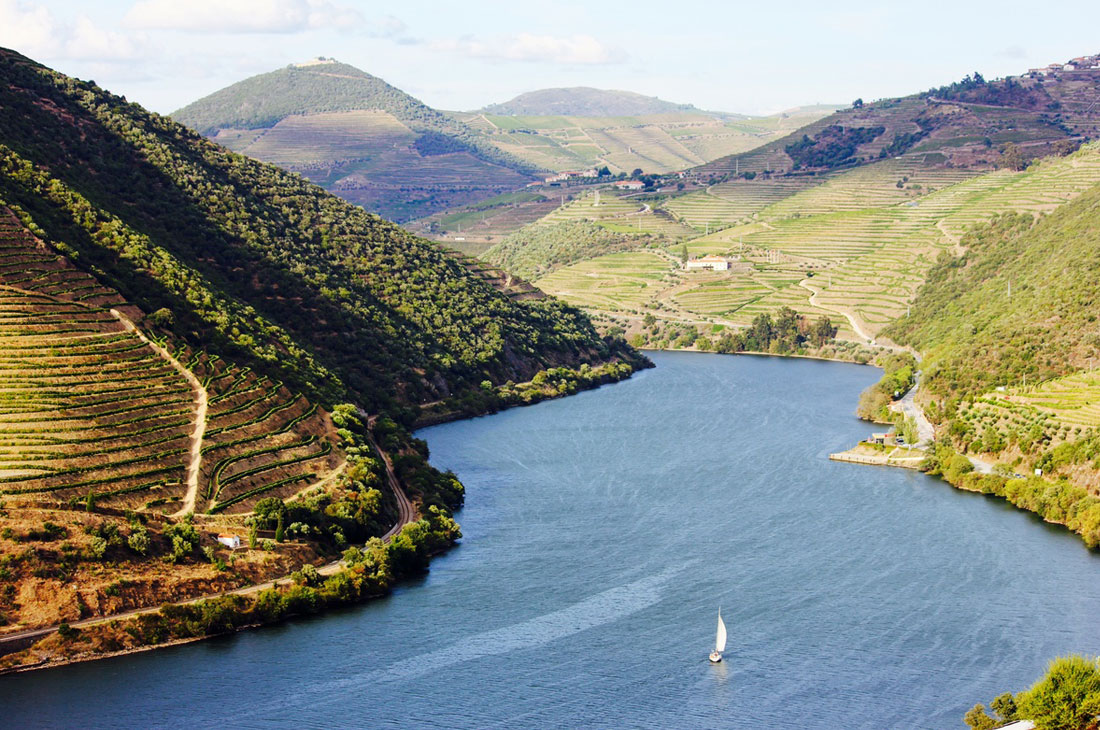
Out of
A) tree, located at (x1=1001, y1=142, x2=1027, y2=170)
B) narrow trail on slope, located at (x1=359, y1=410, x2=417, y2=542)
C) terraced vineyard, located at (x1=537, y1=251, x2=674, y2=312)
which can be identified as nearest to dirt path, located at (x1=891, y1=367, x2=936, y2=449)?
narrow trail on slope, located at (x1=359, y1=410, x2=417, y2=542)

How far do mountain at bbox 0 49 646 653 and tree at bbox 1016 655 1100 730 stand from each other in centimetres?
2851

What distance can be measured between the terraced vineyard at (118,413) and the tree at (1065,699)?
118ft

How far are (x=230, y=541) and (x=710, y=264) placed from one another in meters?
116

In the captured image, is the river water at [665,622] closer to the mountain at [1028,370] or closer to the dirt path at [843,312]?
the mountain at [1028,370]

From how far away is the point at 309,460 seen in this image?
69312mm

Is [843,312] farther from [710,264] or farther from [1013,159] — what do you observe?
[1013,159]

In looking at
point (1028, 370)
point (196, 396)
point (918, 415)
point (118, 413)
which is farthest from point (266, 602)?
point (918, 415)

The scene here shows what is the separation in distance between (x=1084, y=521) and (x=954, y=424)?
19.8m

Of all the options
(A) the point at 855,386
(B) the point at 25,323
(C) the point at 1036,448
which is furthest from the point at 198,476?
(A) the point at 855,386

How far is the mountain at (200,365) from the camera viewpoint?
189ft

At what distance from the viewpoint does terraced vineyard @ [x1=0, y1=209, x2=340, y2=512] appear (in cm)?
6025

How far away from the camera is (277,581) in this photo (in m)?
58.9

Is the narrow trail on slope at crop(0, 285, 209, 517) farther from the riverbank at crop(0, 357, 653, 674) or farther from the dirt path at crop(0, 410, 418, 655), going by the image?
the riverbank at crop(0, 357, 653, 674)

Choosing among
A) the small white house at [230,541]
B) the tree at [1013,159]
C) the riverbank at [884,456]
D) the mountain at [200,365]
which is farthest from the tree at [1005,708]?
the tree at [1013,159]
